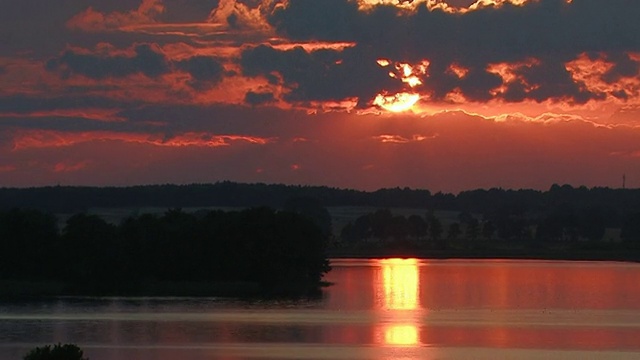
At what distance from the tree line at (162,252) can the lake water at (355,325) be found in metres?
5.19

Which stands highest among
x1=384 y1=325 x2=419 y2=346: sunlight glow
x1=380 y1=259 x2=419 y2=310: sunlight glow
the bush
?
x1=380 y1=259 x2=419 y2=310: sunlight glow

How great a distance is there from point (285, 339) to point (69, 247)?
44.7 m

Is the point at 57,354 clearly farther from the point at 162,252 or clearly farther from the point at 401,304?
the point at 162,252

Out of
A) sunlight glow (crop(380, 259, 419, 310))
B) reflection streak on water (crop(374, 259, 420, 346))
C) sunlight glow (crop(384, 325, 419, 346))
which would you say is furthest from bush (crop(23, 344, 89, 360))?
sunlight glow (crop(380, 259, 419, 310))

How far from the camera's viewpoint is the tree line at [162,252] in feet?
338

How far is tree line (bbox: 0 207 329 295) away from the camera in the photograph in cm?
10312

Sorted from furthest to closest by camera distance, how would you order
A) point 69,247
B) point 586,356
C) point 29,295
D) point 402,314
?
point 69,247 → point 29,295 → point 402,314 → point 586,356

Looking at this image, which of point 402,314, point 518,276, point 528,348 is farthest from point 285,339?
point 518,276

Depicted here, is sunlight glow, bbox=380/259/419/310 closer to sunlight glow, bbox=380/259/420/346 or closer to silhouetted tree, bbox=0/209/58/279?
sunlight glow, bbox=380/259/420/346

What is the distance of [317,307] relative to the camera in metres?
86.6

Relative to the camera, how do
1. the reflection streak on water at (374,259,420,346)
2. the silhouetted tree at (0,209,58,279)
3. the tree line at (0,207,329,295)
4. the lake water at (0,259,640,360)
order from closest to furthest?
the lake water at (0,259,640,360)
the reflection streak on water at (374,259,420,346)
the tree line at (0,207,329,295)
the silhouetted tree at (0,209,58,279)

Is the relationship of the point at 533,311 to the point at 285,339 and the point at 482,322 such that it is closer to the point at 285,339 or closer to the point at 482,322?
the point at 482,322

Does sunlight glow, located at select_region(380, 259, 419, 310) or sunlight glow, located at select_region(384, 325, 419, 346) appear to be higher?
sunlight glow, located at select_region(380, 259, 419, 310)

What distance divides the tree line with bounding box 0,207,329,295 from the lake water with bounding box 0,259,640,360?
5187mm
